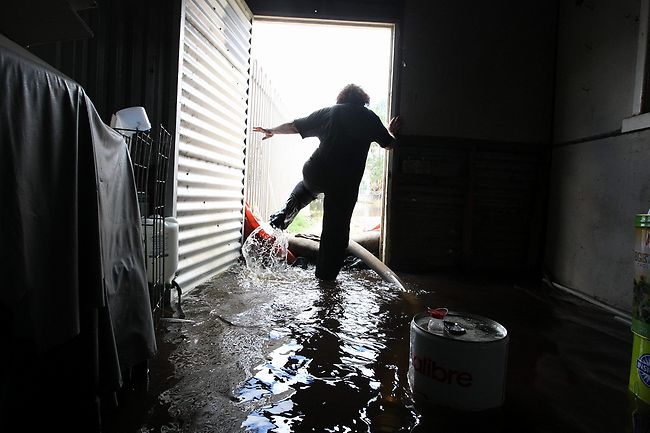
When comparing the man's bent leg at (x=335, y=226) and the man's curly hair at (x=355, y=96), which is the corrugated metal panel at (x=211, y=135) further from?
the man's curly hair at (x=355, y=96)

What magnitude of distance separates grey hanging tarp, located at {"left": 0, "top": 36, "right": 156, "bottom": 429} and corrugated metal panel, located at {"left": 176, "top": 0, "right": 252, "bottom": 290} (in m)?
1.95

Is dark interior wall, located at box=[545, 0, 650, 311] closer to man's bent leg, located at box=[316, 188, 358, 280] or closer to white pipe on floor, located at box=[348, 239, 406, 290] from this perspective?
white pipe on floor, located at box=[348, 239, 406, 290]

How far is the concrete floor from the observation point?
164 cm

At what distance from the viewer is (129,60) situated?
3.39 metres

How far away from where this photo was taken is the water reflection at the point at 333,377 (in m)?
1.63

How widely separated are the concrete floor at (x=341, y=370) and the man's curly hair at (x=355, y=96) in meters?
2.14

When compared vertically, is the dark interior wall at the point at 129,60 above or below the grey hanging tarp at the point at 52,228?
above

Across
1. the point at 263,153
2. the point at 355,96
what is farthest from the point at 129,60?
the point at 263,153

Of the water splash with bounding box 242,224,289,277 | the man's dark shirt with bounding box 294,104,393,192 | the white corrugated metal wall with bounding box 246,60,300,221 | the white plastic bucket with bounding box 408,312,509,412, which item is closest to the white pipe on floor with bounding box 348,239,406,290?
the water splash with bounding box 242,224,289,277

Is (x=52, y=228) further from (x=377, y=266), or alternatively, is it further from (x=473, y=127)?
(x=473, y=127)

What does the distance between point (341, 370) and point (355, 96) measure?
3.10m

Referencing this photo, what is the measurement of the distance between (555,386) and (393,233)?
11.0 ft

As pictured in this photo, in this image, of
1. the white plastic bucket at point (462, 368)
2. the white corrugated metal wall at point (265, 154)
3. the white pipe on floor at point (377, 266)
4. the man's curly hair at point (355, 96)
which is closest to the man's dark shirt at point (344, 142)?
the man's curly hair at point (355, 96)

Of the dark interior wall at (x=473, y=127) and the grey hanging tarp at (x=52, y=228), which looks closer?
the grey hanging tarp at (x=52, y=228)
